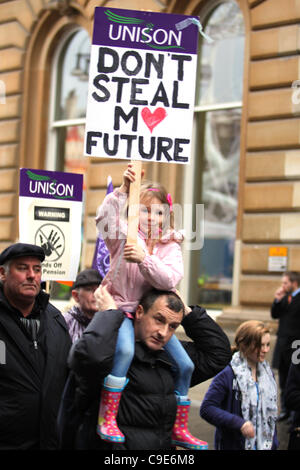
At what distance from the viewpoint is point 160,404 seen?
3.39 meters

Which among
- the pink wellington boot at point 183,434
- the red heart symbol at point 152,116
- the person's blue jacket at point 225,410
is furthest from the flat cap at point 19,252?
the person's blue jacket at point 225,410

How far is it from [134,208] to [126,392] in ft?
2.90

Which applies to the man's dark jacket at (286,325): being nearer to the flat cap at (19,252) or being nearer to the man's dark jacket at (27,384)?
the man's dark jacket at (27,384)

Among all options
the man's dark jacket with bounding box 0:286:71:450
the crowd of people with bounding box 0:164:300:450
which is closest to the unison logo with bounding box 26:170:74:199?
the crowd of people with bounding box 0:164:300:450

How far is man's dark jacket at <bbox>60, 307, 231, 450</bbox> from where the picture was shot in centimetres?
327

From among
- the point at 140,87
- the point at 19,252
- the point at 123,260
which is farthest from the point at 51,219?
the point at 123,260

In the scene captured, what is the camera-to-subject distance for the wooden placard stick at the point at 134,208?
3.59 m

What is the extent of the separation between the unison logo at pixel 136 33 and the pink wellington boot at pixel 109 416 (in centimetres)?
192

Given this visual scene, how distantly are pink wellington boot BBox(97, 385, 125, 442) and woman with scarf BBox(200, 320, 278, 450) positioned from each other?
69.1 inches

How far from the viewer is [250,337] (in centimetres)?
517

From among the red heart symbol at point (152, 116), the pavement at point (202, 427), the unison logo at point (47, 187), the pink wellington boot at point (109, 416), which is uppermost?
the red heart symbol at point (152, 116)

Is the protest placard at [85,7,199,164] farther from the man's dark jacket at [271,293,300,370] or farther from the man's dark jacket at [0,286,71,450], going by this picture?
the man's dark jacket at [271,293,300,370]
